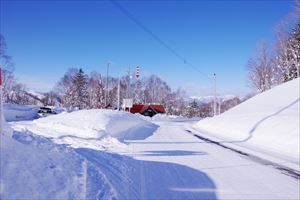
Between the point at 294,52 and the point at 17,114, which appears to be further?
the point at 294,52

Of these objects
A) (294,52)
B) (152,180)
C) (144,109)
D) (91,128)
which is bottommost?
(152,180)

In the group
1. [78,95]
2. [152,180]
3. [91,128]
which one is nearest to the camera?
[152,180]

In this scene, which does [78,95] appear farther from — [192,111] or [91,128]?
[91,128]

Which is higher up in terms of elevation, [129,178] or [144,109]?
[144,109]

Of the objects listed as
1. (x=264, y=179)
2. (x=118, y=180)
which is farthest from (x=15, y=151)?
(x=264, y=179)

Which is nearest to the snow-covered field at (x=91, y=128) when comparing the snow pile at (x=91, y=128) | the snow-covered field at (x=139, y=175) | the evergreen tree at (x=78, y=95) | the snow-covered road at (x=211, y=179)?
the snow pile at (x=91, y=128)

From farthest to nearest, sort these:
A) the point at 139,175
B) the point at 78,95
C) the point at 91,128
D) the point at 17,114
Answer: the point at 78,95 < the point at 17,114 < the point at 91,128 < the point at 139,175

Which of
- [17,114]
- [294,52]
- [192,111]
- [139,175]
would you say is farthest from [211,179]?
[192,111]

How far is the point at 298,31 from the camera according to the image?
5084cm

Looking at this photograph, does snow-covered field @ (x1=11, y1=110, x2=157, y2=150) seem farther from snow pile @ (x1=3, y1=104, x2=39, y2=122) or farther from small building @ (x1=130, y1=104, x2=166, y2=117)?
small building @ (x1=130, y1=104, x2=166, y2=117)

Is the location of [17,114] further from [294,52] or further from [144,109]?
[294,52]

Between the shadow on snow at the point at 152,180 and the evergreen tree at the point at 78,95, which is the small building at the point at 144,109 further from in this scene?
the shadow on snow at the point at 152,180

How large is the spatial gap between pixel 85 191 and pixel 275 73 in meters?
60.1

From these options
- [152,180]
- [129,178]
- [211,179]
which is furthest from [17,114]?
[211,179]
